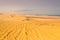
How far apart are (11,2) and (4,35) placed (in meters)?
1.16

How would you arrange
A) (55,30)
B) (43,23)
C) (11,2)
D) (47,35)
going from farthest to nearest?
(11,2)
(43,23)
(55,30)
(47,35)

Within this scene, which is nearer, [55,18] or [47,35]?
[47,35]

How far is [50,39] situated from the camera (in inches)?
58.1

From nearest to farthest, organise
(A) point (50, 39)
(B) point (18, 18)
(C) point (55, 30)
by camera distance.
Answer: (A) point (50, 39) → (C) point (55, 30) → (B) point (18, 18)

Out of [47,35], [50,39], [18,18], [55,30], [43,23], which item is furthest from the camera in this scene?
[18,18]

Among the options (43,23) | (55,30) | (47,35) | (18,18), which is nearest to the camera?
(47,35)

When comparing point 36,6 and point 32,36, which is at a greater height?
point 36,6

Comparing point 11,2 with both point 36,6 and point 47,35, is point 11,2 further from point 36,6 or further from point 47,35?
point 47,35

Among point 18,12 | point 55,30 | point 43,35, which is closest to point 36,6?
point 18,12

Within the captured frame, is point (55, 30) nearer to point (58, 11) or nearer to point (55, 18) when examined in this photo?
point (55, 18)

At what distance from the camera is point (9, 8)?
2.54 metres

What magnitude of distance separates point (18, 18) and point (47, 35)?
0.96 metres

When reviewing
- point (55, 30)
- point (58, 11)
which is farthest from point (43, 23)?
point (58, 11)

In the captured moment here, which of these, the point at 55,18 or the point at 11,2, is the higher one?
the point at 11,2
